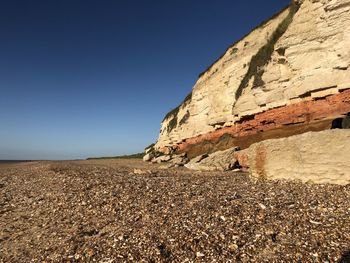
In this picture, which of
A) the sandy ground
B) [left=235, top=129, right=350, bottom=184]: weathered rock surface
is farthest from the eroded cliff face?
the sandy ground

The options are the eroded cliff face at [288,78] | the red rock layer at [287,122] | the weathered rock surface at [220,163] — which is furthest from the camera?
the weathered rock surface at [220,163]

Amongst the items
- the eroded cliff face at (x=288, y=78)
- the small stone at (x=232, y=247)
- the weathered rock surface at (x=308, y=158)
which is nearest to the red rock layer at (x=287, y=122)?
the eroded cliff face at (x=288, y=78)

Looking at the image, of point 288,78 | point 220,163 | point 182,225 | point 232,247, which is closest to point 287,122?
point 288,78

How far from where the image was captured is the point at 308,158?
1279 cm

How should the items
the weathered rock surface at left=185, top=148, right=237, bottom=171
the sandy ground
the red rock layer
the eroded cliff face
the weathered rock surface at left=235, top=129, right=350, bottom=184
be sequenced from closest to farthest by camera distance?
the sandy ground < the weathered rock surface at left=235, top=129, right=350, bottom=184 < the red rock layer < the eroded cliff face < the weathered rock surface at left=185, top=148, right=237, bottom=171

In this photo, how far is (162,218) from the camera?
899 centimetres

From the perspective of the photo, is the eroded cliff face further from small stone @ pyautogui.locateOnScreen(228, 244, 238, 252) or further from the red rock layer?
small stone @ pyautogui.locateOnScreen(228, 244, 238, 252)

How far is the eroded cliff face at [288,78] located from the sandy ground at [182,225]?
34.3ft

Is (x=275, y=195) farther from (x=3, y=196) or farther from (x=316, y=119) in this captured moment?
(x=3, y=196)

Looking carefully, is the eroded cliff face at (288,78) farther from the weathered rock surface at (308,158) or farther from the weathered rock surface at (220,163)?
the weathered rock surface at (308,158)

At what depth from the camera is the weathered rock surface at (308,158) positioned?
38.6ft

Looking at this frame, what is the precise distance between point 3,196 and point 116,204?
7731mm

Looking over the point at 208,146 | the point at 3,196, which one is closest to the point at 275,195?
the point at 3,196

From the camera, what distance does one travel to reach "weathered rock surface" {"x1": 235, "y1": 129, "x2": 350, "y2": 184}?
11773 millimetres
